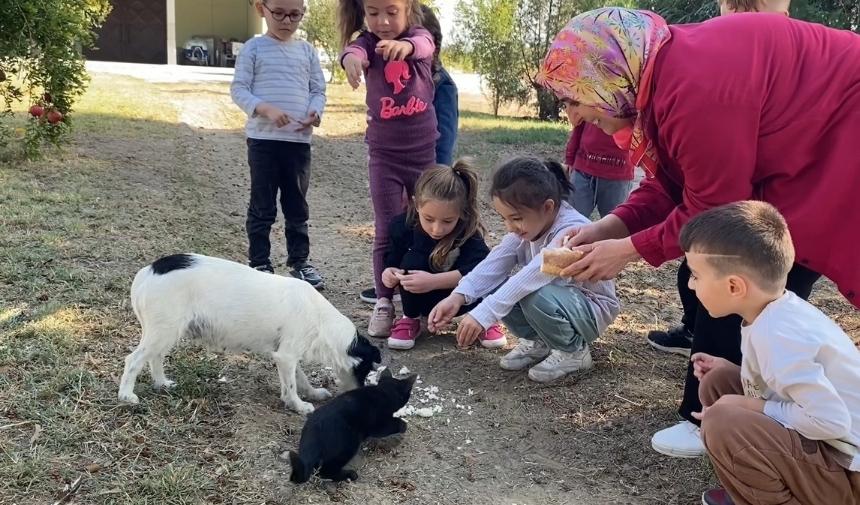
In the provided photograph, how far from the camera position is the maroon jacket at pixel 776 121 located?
89.6 inches

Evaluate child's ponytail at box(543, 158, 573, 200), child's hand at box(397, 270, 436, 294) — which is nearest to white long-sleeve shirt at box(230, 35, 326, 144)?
child's hand at box(397, 270, 436, 294)

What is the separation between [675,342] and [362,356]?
1.80m

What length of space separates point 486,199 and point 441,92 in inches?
121

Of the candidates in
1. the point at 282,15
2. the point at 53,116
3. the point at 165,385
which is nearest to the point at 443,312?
the point at 165,385

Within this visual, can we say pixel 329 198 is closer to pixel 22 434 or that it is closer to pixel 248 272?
pixel 248 272

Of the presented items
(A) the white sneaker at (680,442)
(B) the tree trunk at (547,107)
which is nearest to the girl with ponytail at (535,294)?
(A) the white sneaker at (680,442)

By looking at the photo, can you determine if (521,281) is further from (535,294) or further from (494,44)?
(494,44)

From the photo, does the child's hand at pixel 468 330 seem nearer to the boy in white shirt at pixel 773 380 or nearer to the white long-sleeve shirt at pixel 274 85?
the boy in white shirt at pixel 773 380

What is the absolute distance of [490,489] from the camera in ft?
8.99

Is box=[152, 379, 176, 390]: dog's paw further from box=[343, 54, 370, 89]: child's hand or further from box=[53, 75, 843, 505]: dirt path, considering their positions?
box=[343, 54, 370, 89]: child's hand

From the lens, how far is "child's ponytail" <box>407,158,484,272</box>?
386cm

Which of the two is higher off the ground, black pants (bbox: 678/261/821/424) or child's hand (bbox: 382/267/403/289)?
black pants (bbox: 678/261/821/424)

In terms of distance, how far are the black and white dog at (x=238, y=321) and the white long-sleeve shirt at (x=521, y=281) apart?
59 centimetres

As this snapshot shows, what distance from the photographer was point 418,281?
3.95 m
